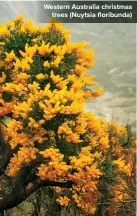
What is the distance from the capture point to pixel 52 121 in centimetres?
1728

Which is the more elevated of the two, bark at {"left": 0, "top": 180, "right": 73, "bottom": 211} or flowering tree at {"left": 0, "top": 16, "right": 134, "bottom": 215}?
flowering tree at {"left": 0, "top": 16, "right": 134, "bottom": 215}

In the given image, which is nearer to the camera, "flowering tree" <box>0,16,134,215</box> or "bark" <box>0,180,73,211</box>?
"flowering tree" <box>0,16,134,215</box>

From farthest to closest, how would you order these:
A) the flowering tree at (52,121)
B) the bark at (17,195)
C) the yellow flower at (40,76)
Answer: the bark at (17,195), the yellow flower at (40,76), the flowering tree at (52,121)

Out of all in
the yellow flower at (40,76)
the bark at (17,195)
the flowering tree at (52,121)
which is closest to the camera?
the flowering tree at (52,121)

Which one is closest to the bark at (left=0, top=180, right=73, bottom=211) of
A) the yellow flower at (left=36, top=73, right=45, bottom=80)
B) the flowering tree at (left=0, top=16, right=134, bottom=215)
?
the flowering tree at (left=0, top=16, right=134, bottom=215)

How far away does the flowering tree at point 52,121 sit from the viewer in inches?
671

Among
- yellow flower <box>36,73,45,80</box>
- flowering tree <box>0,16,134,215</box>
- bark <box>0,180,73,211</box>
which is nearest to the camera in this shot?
flowering tree <box>0,16,134,215</box>

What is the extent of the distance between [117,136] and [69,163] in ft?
38.8

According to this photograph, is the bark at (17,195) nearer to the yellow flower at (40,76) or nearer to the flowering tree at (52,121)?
the flowering tree at (52,121)

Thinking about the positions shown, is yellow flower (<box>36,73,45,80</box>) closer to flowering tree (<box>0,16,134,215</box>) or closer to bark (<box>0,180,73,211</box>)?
flowering tree (<box>0,16,134,215</box>)

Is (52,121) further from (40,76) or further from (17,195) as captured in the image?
(17,195)

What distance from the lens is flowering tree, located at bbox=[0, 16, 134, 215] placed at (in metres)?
17.0

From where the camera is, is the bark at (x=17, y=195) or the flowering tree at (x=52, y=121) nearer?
the flowering tree at (x=52, y=121)

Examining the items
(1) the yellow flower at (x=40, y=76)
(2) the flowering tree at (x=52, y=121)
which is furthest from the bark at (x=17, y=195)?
(1) the yellow flower at (x=40, y=76)
